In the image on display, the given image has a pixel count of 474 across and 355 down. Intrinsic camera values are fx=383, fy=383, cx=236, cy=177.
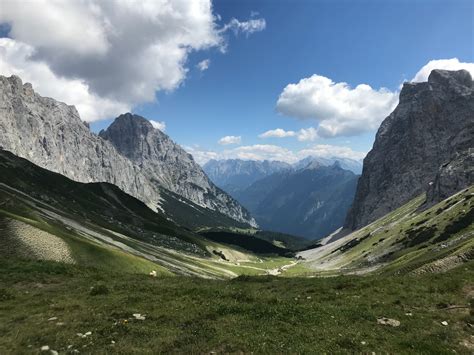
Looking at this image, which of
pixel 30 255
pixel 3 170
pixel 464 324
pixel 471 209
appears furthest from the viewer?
pixel 3 170

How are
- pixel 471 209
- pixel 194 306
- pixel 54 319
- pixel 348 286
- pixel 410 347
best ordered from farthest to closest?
pixel 471 209, pixel 348 286, pixel 194 306, pixel 54 319, pixel 410 347

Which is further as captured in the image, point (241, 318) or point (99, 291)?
point (99, 291)

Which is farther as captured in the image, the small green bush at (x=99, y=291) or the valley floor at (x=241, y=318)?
the small green bush at (x=99, y=291)

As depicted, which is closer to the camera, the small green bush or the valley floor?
the valley floor

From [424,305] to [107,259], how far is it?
182 feet

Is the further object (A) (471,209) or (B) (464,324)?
(A) (471,209)

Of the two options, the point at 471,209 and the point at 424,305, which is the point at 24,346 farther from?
the point at 471,209

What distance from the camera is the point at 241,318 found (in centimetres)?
2219

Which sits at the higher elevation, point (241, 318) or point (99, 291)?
point (241, 318)

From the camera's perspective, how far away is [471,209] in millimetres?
115375

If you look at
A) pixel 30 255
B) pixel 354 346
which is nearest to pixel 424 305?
pixel 354 346

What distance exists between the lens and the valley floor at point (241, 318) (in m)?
18.4

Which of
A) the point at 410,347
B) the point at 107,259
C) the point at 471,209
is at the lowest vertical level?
the point at 107,259

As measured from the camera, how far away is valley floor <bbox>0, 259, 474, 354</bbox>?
18.4 m
